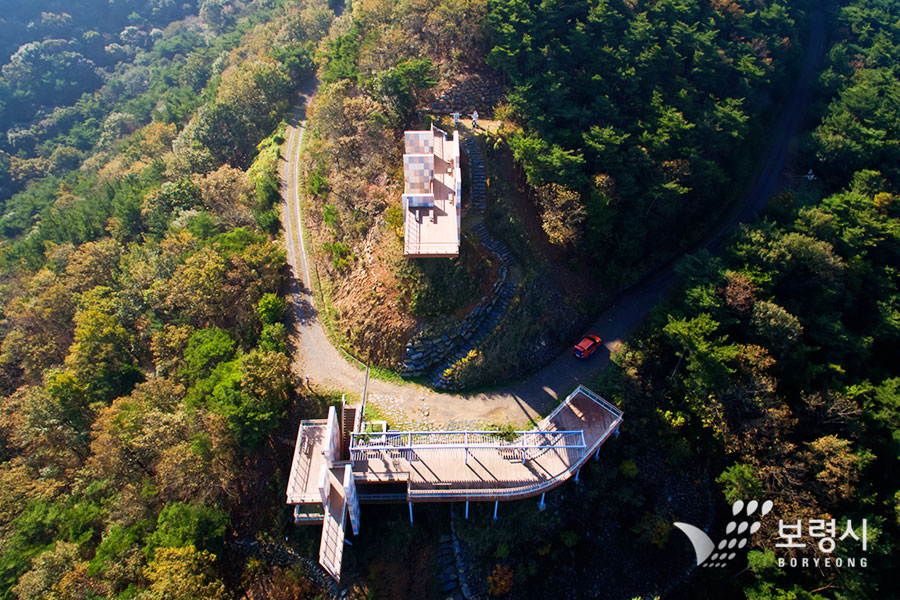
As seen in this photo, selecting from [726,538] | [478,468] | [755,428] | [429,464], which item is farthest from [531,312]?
[726,538]

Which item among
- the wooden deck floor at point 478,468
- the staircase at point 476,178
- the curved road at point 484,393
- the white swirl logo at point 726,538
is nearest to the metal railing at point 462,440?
the wooden deck floor at point 478,468

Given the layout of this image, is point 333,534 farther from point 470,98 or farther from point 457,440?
point 470,98

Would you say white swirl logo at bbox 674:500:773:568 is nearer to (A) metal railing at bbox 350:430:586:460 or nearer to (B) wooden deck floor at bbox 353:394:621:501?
(B) wooden deck floor at bbox 353:394:621:501

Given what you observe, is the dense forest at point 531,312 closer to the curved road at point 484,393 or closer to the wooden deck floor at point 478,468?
the curved road at point 484,393

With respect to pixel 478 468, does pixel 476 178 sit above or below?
above

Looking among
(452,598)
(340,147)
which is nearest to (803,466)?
(452,598)

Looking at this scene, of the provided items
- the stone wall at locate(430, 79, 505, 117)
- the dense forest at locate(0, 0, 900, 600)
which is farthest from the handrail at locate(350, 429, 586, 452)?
the stone wall at locate(430, 79, 505, 117)
